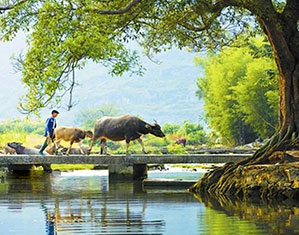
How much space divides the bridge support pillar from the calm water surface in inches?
179

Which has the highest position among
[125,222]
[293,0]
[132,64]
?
[293,0]

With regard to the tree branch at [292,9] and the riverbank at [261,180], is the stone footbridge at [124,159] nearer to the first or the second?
the riverbank at [261,180]

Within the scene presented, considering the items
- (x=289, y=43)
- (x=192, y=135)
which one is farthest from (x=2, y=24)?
(x=192, y=135)

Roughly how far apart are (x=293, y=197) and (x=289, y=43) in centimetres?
458

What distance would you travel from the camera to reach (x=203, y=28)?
2384 centimetres

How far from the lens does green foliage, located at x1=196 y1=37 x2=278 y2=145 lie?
59406 mm

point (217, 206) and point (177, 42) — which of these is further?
point (177, 42)

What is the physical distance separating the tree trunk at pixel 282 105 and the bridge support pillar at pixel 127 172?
676 centimetres

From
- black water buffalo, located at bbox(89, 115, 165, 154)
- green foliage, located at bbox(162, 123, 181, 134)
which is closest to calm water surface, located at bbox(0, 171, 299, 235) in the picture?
black water buffalo, located at bbox(89, 115, 165, 154)

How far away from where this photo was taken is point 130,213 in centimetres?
1748

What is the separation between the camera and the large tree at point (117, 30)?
20.9m

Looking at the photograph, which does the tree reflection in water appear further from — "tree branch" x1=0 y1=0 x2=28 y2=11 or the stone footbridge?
"tree branch" x1=0 y1=0 x2=28 y2=11

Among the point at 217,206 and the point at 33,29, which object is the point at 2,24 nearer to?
the point at 33,29

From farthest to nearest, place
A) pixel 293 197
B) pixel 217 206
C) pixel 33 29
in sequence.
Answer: pixel 33 29
pixel 293 197
pixel 217 206
